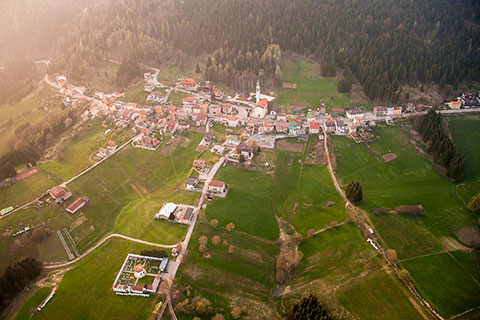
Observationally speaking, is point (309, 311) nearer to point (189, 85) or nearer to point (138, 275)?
point (138, 275)

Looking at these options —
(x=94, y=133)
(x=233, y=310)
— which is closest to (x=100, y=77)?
(x=94, y=133)

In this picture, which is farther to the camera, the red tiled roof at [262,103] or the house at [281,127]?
the red tiled roof at [262,103]

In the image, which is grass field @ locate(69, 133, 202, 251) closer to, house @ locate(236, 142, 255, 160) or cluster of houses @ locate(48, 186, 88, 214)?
cluster of houses @ locate(48, 186, 88, 214)

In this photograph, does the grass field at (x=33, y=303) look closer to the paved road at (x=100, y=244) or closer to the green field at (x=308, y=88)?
the paved road at (x=100, y=244)

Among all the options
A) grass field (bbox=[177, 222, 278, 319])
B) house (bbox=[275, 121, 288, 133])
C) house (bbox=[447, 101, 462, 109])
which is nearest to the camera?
grass field (bbox=[177, 222, 278, 319])

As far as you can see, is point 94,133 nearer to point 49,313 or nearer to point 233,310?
point 49,313

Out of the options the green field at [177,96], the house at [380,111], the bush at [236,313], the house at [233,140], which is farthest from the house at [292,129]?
the bush at [236,313]

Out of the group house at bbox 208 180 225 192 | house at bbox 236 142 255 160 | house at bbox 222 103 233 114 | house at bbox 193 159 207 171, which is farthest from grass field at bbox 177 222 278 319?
house at bbox 222 103 233 114
